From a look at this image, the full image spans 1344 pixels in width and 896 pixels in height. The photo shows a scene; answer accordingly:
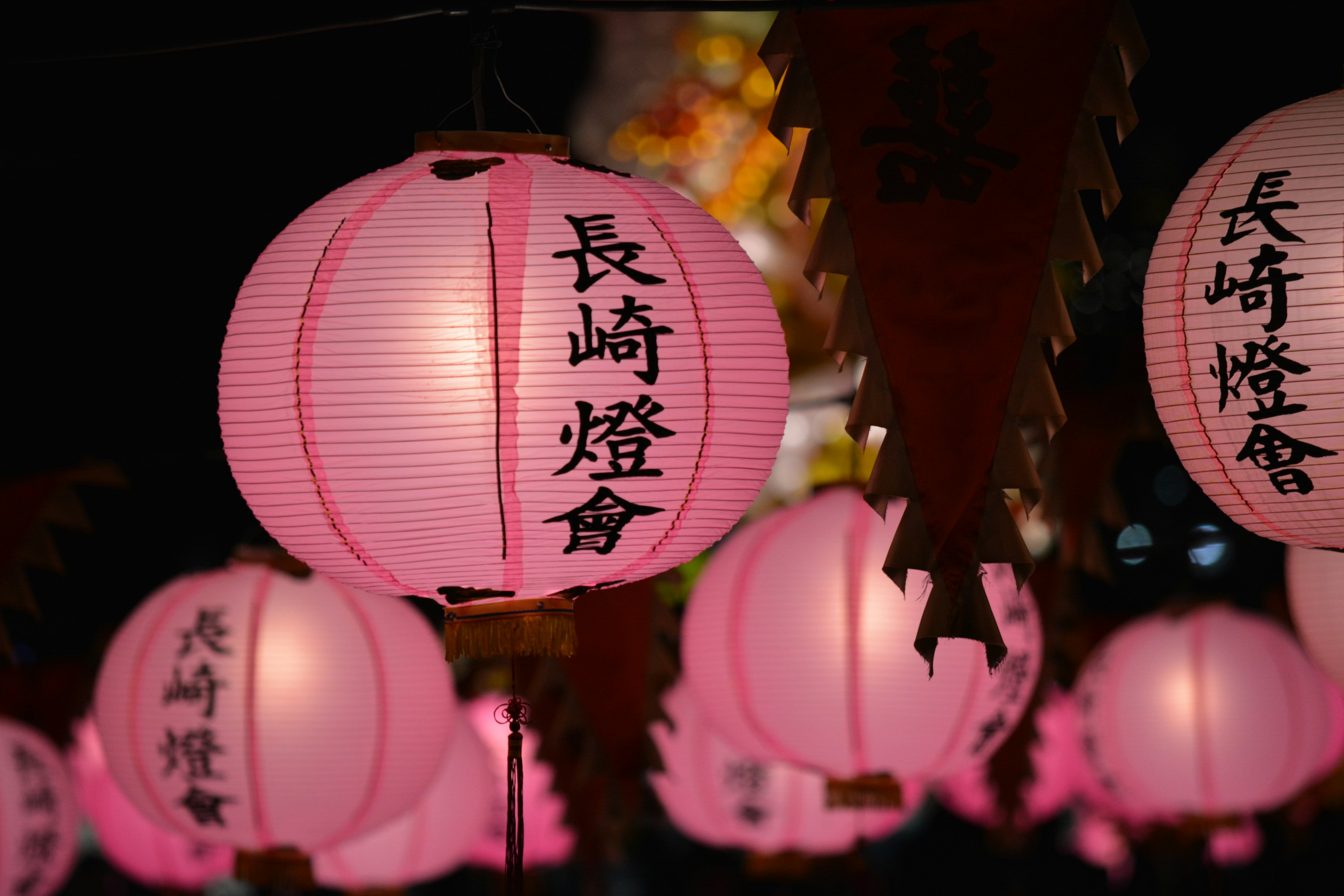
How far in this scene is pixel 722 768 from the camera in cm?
518

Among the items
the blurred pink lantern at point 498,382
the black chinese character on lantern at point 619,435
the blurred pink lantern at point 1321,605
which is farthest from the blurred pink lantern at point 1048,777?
the black chinese character on lantern at point 619,435

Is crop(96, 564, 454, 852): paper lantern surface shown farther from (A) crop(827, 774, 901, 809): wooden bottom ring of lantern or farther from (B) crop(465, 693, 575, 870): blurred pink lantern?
(B) crop(465, 693, 575, 870): blurred pink lantern

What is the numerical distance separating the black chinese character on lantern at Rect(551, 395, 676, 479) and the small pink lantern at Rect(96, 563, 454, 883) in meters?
1.73

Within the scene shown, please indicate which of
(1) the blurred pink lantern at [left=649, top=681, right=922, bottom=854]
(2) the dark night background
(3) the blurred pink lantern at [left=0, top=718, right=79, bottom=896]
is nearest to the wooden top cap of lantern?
(2) the dark night background

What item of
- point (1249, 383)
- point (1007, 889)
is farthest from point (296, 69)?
point (1007, 889)

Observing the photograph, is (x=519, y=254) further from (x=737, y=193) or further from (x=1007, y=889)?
(x=1007, y=889)

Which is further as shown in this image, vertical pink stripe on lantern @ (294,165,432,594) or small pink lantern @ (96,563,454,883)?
small pink lantern @ (96,563,454,883)

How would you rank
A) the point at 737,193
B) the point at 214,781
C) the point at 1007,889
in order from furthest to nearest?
the point at 1007,889, the point at 737,193, the point at 214,781

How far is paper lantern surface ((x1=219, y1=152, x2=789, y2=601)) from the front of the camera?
2240mm

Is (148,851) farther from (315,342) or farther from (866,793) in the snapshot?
(315,342)

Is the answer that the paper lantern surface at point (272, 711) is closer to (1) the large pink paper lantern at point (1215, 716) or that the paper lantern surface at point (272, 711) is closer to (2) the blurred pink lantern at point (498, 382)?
(2) the blurred pink lantern at point (498, 382)

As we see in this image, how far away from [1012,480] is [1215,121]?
3266 millimetres

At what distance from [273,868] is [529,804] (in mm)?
2962

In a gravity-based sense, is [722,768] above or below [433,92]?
Answer: below
